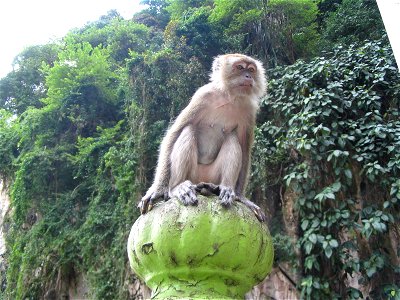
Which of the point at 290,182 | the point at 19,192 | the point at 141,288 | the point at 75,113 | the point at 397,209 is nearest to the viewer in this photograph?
the point at 397,209

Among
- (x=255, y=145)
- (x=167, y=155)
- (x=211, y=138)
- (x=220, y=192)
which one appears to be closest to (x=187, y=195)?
(x=220, y=192)

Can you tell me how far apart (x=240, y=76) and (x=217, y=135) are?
0.57m

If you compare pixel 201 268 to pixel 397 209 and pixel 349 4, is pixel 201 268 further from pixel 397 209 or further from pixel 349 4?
pixel 349 4

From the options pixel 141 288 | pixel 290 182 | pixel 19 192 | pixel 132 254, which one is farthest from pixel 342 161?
pixel 19 192

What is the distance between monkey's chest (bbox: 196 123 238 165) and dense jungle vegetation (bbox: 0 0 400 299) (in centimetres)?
296

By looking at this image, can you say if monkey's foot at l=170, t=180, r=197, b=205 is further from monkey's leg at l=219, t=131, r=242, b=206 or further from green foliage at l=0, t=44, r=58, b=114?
green foliage at l=0, t=44, r=58, b=114

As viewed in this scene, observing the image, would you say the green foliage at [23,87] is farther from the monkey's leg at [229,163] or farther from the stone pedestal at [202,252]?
the stone pedestal at [202,252]

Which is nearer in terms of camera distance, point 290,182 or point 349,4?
point 290,182

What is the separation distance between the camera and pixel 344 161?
652 centimetres

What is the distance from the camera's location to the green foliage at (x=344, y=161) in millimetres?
6129

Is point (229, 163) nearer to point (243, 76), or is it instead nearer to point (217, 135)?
point (217, 135)

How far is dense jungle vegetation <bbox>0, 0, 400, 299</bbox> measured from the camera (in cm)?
642

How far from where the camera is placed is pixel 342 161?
6.52m

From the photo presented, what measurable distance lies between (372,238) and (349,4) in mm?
5731
